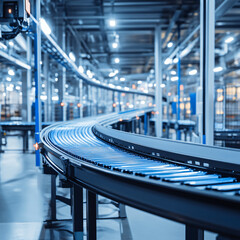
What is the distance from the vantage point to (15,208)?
420cm

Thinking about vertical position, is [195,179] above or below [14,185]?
above

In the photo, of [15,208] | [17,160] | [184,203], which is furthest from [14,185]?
[184,203]

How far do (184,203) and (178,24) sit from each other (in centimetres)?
1203

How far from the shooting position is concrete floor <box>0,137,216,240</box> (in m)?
3.32

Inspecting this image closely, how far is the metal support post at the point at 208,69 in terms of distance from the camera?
486 centimetres

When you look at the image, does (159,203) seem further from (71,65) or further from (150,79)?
(150,79)

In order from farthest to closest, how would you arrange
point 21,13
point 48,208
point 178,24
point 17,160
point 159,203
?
point 178,24 < point 17,160 < point 21,13 < point 48,208 < point 159,203

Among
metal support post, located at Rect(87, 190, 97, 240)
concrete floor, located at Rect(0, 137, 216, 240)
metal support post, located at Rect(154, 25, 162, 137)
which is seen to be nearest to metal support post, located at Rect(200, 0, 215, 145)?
concrete floor, located at Rect(0, 137, 216, 240)

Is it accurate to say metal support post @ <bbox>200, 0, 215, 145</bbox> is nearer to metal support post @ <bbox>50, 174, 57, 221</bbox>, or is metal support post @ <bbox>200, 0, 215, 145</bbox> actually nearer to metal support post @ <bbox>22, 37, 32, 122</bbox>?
metal support post @ <bbox>50, 174, 57, 221</bbox>

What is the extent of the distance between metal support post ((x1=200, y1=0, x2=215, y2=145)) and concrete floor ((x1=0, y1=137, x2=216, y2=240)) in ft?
6.56

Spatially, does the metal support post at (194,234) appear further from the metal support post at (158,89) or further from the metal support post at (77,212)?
the metal support post at (158,89)

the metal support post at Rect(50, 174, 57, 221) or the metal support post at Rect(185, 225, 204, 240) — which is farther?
the metal support post at Rect(50, 174, 57, 221)

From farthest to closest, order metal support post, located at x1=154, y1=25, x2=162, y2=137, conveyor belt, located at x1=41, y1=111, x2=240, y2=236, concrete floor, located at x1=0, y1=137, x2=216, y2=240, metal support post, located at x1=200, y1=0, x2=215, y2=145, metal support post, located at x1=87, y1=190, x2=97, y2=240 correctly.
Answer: metal support post, located at x1=154, y1=25, x2=162, y2=137 < metal support post, located at x1=200, y1=0, x2=215, y2=145 < concrete floor, located at x1=0, y1=137, x2=216, y2=240 < metal support post, located at x1=87, y1=190, x2=97, y2=240 < conveyor belt, located at x1=41, y1=111, x2=240, y2=236

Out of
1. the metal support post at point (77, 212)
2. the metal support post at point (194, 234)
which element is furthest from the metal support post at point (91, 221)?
the metal support post at point (194, 234)
